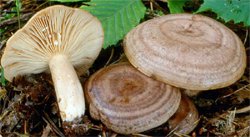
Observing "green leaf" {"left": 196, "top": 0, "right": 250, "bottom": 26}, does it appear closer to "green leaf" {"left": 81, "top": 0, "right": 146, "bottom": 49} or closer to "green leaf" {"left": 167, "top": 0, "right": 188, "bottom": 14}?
"green leaf" {"left": 167, "top": 0, "right": 188, "bottom": 14}

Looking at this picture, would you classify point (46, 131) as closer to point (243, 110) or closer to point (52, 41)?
point (52, 41)

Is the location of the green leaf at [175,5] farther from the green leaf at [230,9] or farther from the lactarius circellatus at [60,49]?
the lactarius circellatus at [60,49]

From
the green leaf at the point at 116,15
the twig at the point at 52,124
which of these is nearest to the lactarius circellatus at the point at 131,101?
the twig at the point at 52,124

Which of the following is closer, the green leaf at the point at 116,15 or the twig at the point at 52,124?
the twig at the point at 52,124

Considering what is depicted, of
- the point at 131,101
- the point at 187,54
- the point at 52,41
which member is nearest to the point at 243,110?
the point at 187,54

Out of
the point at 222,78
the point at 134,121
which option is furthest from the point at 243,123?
the point at 134,121

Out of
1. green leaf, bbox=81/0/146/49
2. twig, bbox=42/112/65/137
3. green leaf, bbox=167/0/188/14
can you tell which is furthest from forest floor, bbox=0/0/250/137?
green leaf, bbox=167/0/188/14

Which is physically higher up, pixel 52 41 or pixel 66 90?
pixel 52 41
